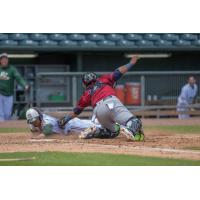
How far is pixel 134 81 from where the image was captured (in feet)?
41.1

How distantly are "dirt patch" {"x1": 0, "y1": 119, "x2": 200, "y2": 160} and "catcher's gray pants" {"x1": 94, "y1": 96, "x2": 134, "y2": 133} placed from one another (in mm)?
253

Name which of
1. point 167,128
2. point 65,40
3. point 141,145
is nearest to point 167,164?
point 141,145

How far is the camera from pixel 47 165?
809 centimetres

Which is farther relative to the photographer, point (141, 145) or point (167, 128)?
point (167, 128)

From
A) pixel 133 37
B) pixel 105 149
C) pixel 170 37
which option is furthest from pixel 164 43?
pixel 105 149

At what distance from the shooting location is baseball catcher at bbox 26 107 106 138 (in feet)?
31.4

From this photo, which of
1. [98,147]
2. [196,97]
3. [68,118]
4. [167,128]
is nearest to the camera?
[98,147]

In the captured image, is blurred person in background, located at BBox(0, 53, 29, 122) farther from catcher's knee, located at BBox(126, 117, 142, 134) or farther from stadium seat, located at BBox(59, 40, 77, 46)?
catcher's knee, located at BBox(126, 117, 142, 134)

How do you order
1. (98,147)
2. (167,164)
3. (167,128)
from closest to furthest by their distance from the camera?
(167,164) < (98,147) < (167,128)

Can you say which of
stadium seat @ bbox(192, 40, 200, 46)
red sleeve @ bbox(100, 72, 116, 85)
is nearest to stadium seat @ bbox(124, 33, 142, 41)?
stadium seat @ bbox(192, 40, 200, 46)

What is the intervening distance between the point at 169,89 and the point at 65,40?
1713mm

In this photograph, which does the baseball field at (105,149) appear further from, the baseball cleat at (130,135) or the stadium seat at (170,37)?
the stadium seat at (170,37)

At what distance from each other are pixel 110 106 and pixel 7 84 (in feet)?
7.79

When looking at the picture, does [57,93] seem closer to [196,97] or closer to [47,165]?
[196,97]
